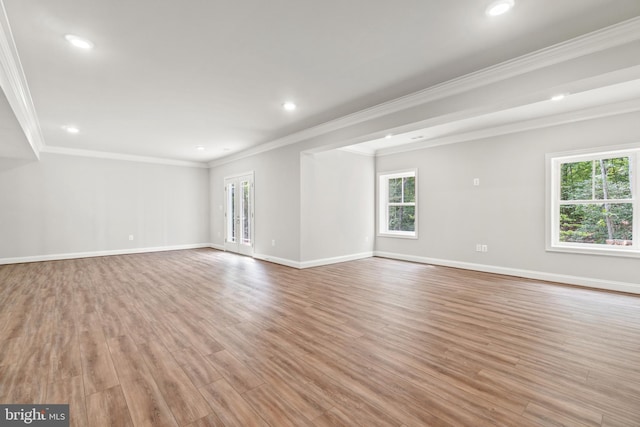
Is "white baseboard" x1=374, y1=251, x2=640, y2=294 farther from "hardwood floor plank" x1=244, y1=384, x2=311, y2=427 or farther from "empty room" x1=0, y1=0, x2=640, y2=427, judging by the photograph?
"hardwood floor plank" x1=244, y1=384, x2=311, y2=427

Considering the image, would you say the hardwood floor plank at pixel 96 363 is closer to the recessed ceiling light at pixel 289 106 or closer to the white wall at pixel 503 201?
the recessed ceiling light at pixel 289 106

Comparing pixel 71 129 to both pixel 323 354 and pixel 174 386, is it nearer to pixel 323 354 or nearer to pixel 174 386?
pixel 174 386

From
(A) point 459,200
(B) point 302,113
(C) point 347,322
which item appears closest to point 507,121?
(A) point 459,200

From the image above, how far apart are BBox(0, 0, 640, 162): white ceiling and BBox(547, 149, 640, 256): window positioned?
98 centimetres

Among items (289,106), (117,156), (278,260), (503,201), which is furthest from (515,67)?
(117,156)

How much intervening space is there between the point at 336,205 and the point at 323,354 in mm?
4271

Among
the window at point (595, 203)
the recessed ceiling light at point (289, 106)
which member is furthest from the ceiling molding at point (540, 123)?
the recessed ceiling light at point (289, 106)

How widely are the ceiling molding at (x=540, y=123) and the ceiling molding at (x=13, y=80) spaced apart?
616cm

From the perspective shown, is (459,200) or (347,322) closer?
(347,322)

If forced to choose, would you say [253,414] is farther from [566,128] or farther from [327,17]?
[566,128]

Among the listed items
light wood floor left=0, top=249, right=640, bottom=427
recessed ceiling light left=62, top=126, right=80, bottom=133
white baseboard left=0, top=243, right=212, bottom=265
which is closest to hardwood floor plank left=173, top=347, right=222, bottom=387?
light wood floor left=0, top=249, right=640, bottom=427

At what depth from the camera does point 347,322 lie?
2961 mm

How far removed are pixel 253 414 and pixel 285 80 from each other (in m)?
3.23

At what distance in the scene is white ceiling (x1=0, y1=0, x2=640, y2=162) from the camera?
2.19 m
